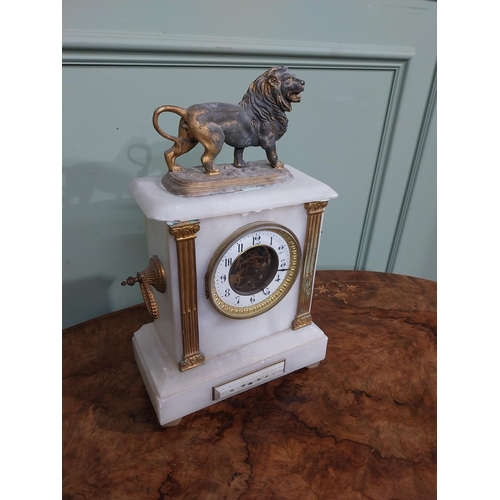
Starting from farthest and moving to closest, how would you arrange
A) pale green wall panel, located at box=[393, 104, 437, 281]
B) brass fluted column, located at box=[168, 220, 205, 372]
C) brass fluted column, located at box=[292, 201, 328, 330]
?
pale green wall panel, located at box=[393, 104, 437, 281]
brass fluted column, located at box=[292, 201, 328, 330]
brass fluted column, located at box=[168, 220, 205, 372]

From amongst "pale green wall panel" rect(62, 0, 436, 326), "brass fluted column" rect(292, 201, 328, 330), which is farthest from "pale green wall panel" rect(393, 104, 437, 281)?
"brass fluted column" rect(292, 201, 328, 330)

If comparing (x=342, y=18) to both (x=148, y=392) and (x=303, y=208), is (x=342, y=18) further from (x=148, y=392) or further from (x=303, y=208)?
(x=148, y=392)

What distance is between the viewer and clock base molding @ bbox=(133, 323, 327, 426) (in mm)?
656

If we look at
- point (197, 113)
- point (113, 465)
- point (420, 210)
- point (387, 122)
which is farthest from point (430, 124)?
point (113, 465)

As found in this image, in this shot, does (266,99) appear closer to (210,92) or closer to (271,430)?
(210,92)

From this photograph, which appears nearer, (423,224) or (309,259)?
(309,259)

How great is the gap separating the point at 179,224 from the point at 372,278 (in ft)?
2.50

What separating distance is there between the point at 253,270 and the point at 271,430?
292mm

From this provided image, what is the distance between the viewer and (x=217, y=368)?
698mm

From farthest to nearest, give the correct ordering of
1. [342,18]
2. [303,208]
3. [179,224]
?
[342,18], [303,208], [179,224]

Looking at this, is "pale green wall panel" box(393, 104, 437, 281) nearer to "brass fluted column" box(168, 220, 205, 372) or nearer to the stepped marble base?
the stepped marble base

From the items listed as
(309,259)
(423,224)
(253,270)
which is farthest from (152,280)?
(423,224)

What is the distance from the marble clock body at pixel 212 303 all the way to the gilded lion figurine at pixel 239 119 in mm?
80

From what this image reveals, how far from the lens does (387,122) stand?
1.17 meters
